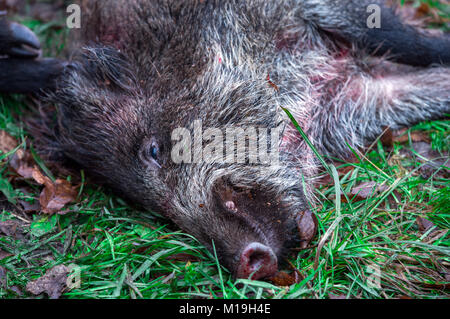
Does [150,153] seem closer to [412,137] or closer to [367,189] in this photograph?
[367,189]

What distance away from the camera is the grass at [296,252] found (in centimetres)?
264

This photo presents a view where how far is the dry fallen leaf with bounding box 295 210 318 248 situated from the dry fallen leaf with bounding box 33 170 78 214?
1.76 metres

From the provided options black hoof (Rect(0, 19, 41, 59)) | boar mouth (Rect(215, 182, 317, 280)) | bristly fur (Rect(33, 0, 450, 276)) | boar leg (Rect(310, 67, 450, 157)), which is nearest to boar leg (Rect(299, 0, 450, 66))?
bristly fur (Rect(33, 0, 450, 276))

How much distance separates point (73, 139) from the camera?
3.50m

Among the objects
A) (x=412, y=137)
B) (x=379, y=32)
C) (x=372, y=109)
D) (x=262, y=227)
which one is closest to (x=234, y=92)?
(x=262, y=227)

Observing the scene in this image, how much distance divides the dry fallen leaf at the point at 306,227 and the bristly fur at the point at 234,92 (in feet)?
0.22

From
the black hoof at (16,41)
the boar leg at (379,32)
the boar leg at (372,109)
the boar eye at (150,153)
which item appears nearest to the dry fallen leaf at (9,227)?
the boar eye at (150,153)

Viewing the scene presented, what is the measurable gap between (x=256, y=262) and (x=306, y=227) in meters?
0.51

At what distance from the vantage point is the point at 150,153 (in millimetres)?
3135

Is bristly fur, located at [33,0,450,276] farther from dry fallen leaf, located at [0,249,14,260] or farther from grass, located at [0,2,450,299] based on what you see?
dry fallen leaf, located at [0,249,14,260]

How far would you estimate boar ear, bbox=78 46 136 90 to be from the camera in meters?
3.40

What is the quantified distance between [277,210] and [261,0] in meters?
1.76
